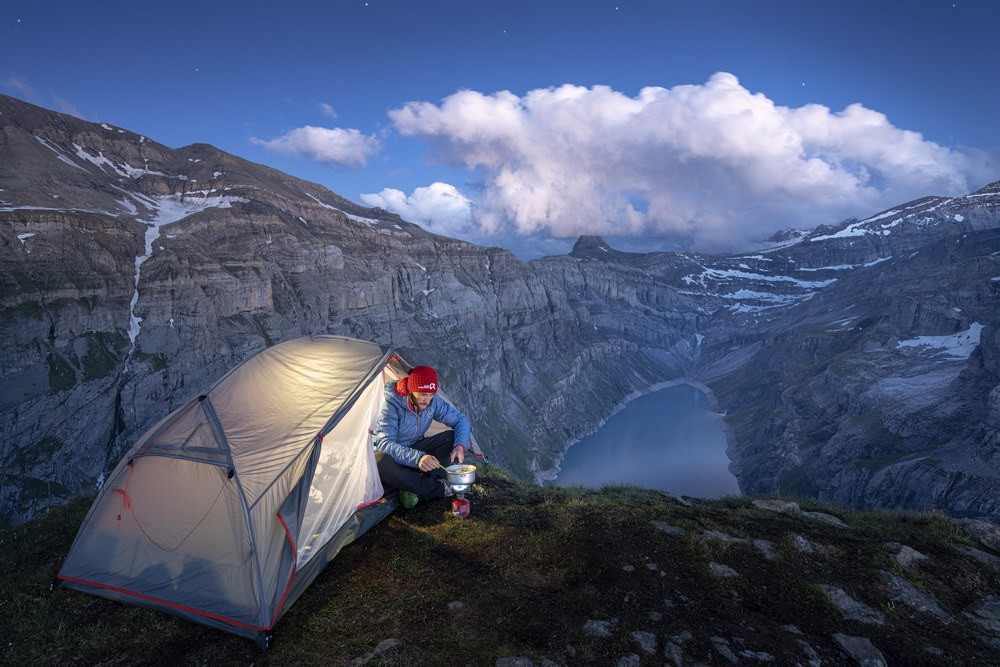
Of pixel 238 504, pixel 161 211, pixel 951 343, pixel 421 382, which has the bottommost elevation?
pixel 951 343

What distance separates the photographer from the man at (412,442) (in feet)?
33.3

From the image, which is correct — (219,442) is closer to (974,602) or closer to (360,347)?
(360,347)

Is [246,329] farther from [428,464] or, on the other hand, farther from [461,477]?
[461,477]

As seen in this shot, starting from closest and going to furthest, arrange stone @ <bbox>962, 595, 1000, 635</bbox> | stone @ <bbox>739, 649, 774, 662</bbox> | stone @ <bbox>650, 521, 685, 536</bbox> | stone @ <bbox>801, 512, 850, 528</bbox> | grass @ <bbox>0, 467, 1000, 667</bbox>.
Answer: stone @ <bbox>739, 649, 774, 662</bbox> → grass @ <bbox>0, 467, 1000, 667</bbox> → stone @ <bbox>962, 595, 1000, 635</bbox> → stone @ <bbox>650, 521, 685, 536</bbox> → stone @ <bbox>801, 512, 850, 528</bbox>

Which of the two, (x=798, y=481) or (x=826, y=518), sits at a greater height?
(x=826, y=518)

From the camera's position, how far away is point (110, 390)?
93.6 m

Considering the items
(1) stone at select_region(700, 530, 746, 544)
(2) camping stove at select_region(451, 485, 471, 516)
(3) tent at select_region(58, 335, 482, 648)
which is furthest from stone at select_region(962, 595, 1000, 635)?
(3) tent at select_region(58, 335, 482, 648)

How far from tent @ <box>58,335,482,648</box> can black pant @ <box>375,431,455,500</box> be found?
349 millimetres

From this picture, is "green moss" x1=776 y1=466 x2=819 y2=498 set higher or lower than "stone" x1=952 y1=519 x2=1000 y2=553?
lower

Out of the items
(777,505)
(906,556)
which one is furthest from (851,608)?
(777,505)

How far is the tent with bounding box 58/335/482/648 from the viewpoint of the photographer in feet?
25.8

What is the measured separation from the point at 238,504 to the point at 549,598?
18.6ft

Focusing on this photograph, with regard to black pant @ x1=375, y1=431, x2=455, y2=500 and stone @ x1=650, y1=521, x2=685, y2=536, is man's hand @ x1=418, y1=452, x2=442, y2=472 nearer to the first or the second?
black pant @ x1=375, y1=431, x2=455, y2=500

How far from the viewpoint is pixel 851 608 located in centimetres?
744
